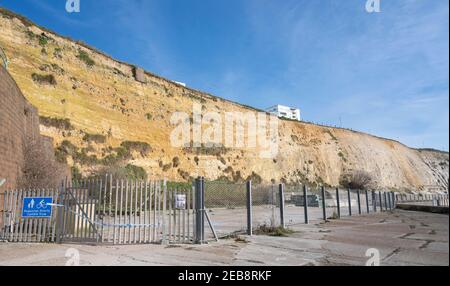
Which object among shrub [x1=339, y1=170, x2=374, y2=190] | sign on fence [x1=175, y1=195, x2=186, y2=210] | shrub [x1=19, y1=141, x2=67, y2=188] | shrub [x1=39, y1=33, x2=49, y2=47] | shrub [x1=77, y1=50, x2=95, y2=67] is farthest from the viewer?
shrub [x1=339, y1=170, x2=374, y2=190]

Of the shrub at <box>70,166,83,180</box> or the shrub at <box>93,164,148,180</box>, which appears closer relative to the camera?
the shrub at <box>70,166,83,180</box>

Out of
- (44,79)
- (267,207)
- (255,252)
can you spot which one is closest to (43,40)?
(44,79)

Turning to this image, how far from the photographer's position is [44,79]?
2894 cm

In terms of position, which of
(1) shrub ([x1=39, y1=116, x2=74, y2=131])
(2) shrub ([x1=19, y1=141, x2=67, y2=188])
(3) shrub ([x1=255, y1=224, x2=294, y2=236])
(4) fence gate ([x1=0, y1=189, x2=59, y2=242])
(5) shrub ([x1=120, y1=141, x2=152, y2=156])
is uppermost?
(1) shrub ([x1=39, y1=116, x2=74, y2=131])

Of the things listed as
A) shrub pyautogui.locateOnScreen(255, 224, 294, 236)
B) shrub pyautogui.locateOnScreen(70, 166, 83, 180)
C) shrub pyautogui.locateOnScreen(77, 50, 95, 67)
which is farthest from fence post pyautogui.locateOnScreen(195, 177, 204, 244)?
shrub pyautogui.locateOnScreen(77, 50, 95, 67)

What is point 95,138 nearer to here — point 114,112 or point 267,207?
point 114,112

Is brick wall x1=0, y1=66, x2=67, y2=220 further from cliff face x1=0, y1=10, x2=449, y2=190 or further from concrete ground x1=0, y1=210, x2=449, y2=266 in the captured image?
cliff face x1=0, y1=10, x2=449, y2=190

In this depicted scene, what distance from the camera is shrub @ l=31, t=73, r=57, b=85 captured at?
28.3 metres

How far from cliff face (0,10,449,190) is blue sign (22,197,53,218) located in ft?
56.8

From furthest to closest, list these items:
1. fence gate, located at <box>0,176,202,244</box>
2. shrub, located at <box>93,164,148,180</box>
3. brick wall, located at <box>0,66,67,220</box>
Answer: shrub, located at <box>93,164,148,180</box> → brick wall, located at <box>0,66,67,220</box> → fence gate, located at <box>0,176,202,244</box>

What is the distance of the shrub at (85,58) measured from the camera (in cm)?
3478

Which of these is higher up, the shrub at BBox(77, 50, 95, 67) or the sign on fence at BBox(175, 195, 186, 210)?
the shrub at BBox(77, 50, 95, 67)

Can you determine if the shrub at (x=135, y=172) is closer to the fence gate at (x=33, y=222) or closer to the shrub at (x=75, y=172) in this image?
the shrub at (x=75, y=172)

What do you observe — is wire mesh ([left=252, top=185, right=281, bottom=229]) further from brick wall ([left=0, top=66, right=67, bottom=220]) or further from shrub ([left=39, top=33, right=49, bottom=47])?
shrub ([left=39, top=33, right=49, bottom=47])
